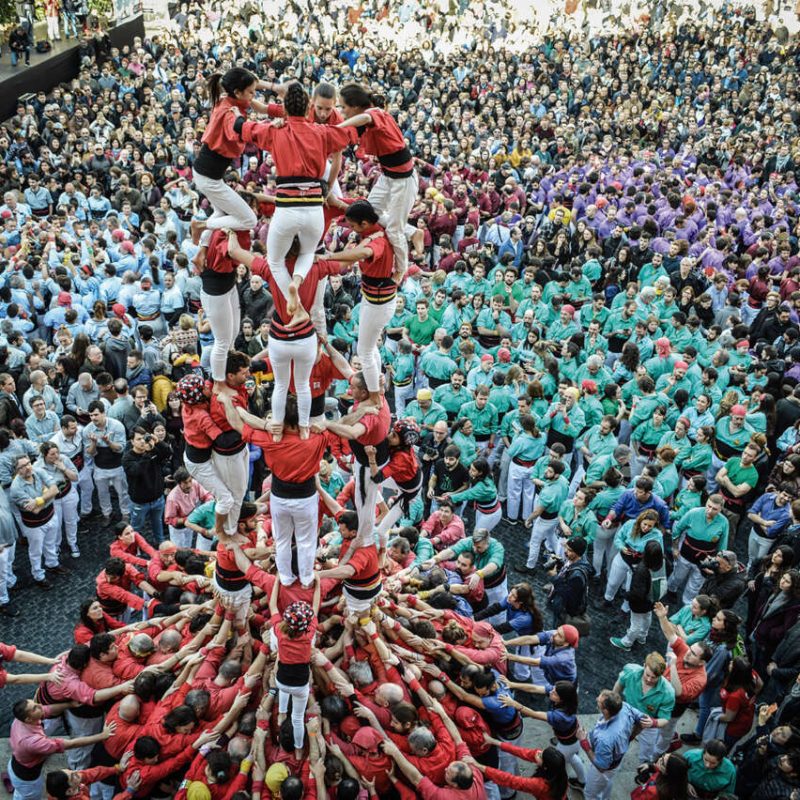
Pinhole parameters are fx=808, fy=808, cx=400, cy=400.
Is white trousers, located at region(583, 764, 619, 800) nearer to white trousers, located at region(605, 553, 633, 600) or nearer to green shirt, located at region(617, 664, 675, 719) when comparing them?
green shirt, located at region(617, 664, 675, 719)

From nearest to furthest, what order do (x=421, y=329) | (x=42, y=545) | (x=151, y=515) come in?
1. (x=42, y=545)
2. (x=151, y=515)
3. (x=421, y=329)

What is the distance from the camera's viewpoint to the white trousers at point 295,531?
636 cm

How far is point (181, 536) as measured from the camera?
9641mm

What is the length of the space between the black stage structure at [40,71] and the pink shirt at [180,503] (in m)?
17.2

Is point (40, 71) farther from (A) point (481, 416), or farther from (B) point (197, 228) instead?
(B) point (197, 228)

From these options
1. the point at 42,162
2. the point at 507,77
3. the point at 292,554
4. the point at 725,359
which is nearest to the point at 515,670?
the point at 292,554

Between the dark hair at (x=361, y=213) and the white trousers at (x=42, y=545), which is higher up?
the dark hair at (x=361, y=213)

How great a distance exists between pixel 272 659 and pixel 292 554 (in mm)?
1153

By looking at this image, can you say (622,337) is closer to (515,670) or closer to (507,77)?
(515,670)

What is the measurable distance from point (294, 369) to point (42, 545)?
505 centimetres

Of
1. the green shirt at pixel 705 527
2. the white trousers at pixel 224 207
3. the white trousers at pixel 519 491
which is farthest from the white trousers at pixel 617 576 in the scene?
the white trousers at pixel 224 207

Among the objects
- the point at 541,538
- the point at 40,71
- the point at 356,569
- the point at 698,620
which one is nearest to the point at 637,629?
the point at 698,620

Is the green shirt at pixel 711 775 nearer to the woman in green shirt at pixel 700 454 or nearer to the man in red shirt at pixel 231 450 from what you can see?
the woman in green shirt at pixel 700 454

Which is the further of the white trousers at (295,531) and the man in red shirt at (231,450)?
the man in red shirt at (231,450)
